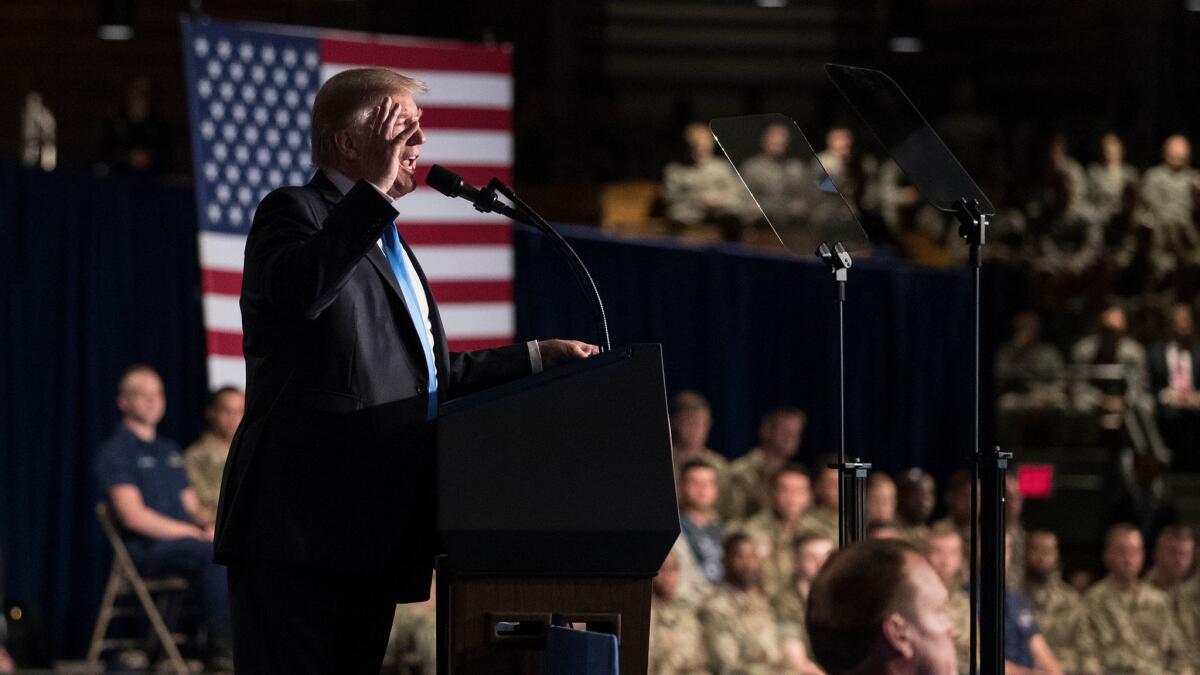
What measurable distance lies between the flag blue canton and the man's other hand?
4.13m

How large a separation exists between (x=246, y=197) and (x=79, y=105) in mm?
5831

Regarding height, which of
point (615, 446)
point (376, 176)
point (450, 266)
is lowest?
point (615, 446)

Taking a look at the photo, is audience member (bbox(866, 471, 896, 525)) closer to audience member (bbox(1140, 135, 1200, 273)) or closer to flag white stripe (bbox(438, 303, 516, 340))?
flag white stripe (bbox(438, 303, 516, 340))

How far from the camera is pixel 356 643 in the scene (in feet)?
7.68

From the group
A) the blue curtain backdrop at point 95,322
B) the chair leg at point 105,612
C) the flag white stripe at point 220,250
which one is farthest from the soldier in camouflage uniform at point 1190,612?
the chair leg at point 105,612

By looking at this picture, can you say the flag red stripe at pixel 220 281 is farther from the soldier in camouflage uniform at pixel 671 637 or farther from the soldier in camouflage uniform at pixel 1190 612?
the soldier in camouflage uniform at pixel 1190 612

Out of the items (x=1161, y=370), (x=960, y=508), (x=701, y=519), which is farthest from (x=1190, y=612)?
(x=1161, y=370)

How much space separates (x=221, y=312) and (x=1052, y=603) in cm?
384

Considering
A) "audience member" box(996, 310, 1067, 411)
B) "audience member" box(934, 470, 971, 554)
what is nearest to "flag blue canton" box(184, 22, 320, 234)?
"audience member" box(934, 470, 971, 554)

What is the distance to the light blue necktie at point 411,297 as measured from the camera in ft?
7.82

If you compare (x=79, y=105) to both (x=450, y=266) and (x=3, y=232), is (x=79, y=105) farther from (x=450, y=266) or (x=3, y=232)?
(x=450, y=266)

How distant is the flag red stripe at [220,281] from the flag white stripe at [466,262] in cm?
74

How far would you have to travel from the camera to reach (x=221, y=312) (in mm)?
6543

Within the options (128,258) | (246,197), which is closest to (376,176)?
(246,197)
